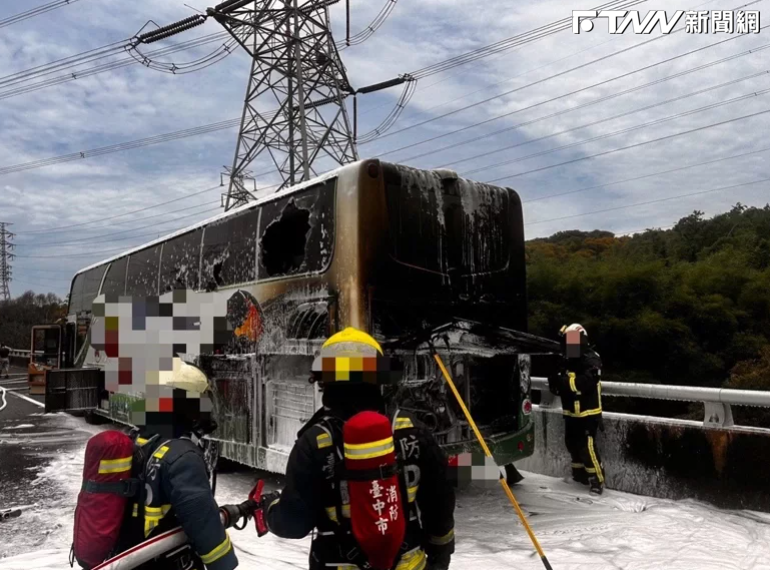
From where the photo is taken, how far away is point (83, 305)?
13.8 m

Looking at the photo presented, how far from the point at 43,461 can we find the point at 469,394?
243 inches

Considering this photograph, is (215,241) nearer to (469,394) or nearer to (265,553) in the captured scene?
(469,394)

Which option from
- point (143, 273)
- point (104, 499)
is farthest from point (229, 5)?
point (104, 499)

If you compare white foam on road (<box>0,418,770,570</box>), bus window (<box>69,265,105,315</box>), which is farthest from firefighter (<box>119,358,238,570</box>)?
bus window (<box>69,265,105,315</box>)

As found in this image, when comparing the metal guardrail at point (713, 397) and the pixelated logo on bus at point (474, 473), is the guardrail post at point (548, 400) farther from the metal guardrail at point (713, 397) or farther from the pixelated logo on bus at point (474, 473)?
the pixelated logo on bus at point (474, 473)

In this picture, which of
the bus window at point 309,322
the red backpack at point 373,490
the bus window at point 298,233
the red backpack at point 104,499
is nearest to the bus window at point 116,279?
the bus window at point 298,233

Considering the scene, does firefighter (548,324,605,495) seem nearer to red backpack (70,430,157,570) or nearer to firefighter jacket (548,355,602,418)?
firefighter jacket (548,355,602,418)

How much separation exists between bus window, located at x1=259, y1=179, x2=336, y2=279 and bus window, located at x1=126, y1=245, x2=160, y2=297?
3280mm

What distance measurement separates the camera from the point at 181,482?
8.38 feet

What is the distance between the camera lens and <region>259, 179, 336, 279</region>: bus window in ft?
20.5

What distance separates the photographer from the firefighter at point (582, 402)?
6.71 meters

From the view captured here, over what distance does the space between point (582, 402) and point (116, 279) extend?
836 centimetres

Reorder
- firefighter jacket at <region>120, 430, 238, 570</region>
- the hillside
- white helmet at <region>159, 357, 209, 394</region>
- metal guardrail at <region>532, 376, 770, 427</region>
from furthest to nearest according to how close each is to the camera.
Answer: the hillside
metal guardrail at <region>532, 376, 770, 427</region>
white helmet at <region>159, 357, 209, 394</region>
firefighter jacket at <region>120, 430, 238, 570</region>

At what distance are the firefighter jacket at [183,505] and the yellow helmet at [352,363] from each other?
634 millimetres
